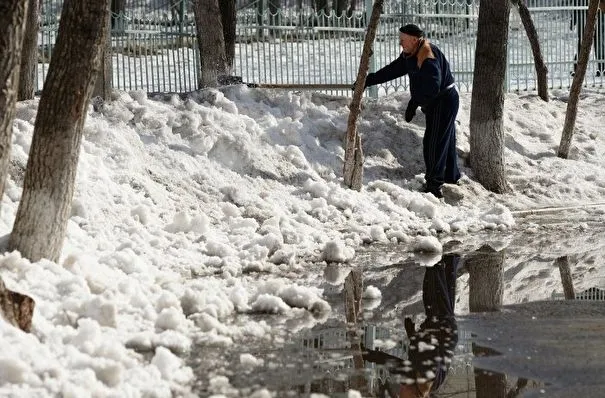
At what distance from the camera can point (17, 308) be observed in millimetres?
6625

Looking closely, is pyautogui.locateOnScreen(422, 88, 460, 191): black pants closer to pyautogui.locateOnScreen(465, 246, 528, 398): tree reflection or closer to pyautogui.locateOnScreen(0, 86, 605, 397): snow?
pyautogui.locateOnScreen(0, 86, 605, 397): snow

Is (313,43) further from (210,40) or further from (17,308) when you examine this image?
(17,308)

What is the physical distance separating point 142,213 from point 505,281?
3172mm

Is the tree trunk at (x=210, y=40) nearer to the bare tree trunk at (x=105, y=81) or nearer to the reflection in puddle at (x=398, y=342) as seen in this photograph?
the bare tree trunk at (x=105, y=81)

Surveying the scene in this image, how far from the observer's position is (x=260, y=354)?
7000mm

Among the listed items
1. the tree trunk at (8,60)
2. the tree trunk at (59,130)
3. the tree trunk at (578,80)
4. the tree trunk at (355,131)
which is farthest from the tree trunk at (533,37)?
the tree trunk at (8,60)

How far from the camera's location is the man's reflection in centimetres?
634

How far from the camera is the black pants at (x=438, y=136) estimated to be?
1366 centimetres

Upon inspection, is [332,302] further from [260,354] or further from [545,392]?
[545,392]

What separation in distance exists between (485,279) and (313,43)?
857cm

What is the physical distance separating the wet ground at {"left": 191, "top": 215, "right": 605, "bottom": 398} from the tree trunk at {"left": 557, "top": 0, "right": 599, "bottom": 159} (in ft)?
17.7

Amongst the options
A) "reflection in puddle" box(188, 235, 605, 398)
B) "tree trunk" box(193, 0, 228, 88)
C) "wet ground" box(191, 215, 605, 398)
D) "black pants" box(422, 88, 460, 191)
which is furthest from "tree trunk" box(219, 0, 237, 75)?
"reflection in puddle" box(188, 235, 605, 398)

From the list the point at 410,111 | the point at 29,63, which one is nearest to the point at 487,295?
the point at 410,111

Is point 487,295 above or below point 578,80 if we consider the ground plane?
below
